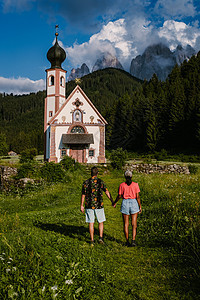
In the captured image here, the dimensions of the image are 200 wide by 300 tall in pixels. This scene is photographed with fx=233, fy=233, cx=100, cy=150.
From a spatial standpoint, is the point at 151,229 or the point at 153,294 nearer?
the point at 153,294

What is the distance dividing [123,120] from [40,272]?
Answer: 195 ft

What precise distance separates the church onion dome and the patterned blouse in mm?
31860

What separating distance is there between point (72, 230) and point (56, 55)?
106 ft

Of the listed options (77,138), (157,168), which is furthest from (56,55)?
(157,168)

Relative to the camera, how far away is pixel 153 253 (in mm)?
5605

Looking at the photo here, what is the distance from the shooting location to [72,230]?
7.18 metres

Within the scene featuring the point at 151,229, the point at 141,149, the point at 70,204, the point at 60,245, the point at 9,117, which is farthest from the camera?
the point at 9,117

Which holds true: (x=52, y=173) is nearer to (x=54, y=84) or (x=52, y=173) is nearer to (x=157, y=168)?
(x=157, y=168)

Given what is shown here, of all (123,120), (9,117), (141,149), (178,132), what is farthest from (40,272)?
(9,117)

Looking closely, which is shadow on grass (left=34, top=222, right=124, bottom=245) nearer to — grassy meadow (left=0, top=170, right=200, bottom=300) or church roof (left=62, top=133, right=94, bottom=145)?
grassy meadow (left=0, top=170, right=200, bottom=300)

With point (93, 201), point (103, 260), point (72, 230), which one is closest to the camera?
point (103, 260)

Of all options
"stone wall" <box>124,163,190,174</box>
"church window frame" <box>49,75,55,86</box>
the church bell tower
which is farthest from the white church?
"stone wall" <box>124,163,190,174</box>

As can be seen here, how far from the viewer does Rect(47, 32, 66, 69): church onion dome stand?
34469 millimetres

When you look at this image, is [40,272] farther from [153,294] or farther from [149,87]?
[149,87]
